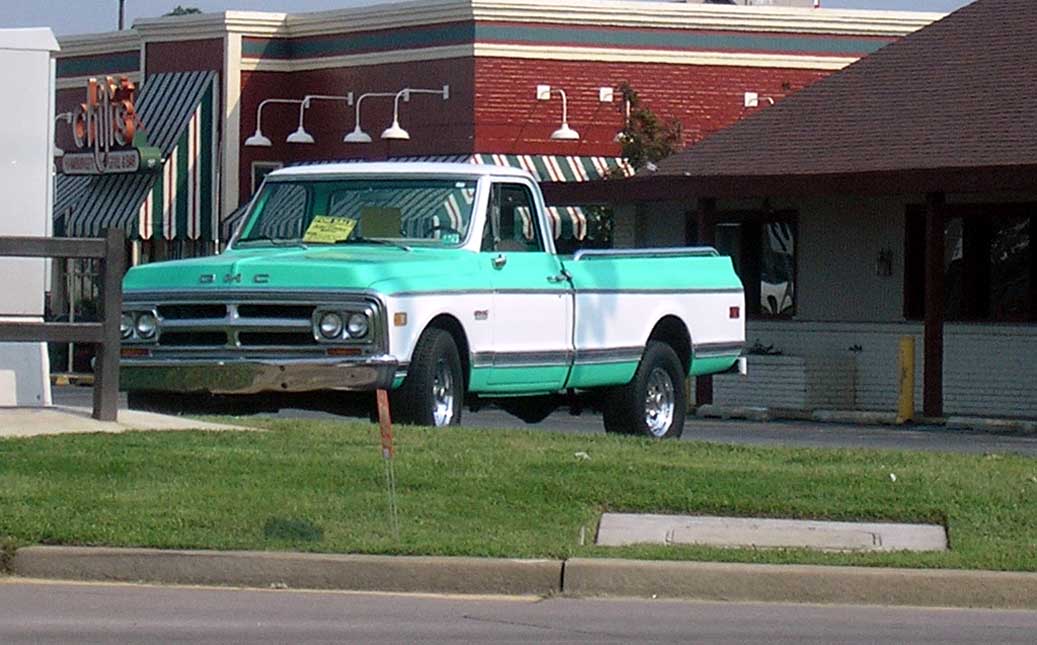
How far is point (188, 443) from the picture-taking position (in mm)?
13164

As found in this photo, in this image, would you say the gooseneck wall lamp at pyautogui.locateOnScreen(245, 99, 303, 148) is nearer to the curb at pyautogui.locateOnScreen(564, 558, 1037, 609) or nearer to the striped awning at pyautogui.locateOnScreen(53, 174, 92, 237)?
the striped awning at pyautogui.locateOnScreen(53, 174, 92, 237)

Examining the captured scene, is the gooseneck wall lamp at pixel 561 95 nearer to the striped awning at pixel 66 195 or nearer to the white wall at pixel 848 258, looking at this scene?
the white wall at pixel 848 258

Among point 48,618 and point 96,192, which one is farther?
point 96,192

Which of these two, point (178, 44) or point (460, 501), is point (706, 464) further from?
point (178, 44)

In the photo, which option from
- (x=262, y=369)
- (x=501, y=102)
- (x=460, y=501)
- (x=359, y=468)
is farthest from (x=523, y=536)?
(x=501, y=102)

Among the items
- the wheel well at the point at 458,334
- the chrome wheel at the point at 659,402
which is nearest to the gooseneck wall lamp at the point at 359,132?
the chrome wheel at the point at 659,402

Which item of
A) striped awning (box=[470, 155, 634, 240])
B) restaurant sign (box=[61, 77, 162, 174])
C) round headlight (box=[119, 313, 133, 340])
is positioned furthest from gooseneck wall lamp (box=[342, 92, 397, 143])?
round headlight (box=[119, 313, 133, 340])

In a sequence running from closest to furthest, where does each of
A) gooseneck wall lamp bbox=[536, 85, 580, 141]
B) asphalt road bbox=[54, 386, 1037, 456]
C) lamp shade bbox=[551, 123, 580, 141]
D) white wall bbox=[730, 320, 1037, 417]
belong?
asphalt road bbox=[54, 386, 1037, 456] < white wall bbox=[730, 320, 1037, 417] < lamp shade bbox=[551, 123, 580, 141] < gooseneck wall lamp bbox=[536, 85, 580, 141]

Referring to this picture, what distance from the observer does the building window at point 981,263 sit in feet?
90.0

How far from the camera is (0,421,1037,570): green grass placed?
10.8 m

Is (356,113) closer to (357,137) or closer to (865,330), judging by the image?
(357,137)

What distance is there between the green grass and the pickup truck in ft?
3.56

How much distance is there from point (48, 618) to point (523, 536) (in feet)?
8.60

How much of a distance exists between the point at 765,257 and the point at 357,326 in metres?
17.1
